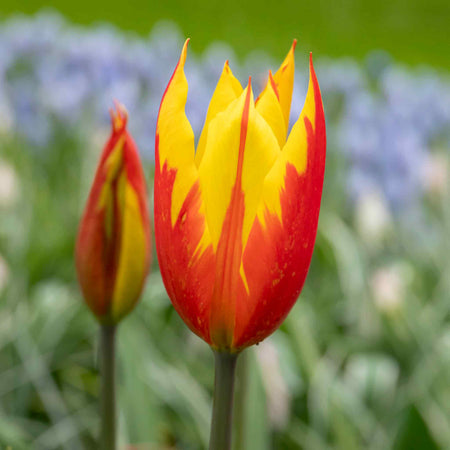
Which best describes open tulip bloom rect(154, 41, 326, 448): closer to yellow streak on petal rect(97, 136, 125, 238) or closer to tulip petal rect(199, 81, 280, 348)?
tulip petal rect(199, 81, 280, 348)

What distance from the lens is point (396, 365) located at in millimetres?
1739

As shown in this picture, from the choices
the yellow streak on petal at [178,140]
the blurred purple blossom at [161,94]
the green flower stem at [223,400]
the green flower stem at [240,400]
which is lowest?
the green flower stem at [240,400]

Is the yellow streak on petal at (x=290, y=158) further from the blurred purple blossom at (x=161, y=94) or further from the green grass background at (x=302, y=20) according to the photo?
the green grass background at (x=302, y=20)

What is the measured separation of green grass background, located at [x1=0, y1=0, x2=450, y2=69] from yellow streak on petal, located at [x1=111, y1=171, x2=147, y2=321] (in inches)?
188

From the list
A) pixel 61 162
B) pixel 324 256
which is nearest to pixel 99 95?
pixel 61 162

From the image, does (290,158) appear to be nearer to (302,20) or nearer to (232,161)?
(232,161)

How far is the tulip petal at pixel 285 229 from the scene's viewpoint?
0.51m

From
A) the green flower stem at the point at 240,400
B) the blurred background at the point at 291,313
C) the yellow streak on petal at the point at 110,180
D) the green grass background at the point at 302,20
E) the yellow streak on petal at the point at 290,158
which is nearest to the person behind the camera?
the yellow streak on petal at the point at 290,158

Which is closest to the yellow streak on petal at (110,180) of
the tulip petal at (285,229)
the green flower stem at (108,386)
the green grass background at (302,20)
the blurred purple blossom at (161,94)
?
the green flower stem at (108,386)

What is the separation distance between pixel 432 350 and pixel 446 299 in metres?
0.23

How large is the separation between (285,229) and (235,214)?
0.04 m

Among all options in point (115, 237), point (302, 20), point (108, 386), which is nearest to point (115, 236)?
point (115, 237)

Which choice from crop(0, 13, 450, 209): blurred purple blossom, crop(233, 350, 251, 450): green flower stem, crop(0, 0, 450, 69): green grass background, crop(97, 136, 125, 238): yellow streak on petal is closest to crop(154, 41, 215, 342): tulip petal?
crop(97, 136, 125, 238): yellow streak on petal

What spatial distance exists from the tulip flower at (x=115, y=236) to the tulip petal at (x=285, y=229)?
213 millimetres
